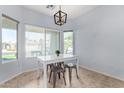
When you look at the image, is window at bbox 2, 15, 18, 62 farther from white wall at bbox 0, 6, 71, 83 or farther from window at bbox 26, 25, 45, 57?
window at bbox 26, 25, 45, 57

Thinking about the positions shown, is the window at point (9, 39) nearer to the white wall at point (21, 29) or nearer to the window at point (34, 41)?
the white wall at point (21, 29)

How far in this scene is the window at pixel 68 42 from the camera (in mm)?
5242

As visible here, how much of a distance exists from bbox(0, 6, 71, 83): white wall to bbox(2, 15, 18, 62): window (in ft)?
0.53

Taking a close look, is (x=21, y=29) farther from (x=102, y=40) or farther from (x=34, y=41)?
(x=102, y=40)

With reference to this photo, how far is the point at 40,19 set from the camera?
13.9 ft

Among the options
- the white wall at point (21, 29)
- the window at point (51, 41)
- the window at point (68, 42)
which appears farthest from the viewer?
the window at point (68, 42)

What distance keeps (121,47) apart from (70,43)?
2725 mm

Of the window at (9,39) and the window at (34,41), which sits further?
the window at (34,41)

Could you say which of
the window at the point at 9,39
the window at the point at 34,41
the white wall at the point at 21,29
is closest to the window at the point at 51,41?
the window at the point at 34,41

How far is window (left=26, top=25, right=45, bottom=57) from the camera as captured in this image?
3.95 metres

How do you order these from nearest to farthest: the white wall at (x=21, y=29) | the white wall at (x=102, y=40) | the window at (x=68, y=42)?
the white wall at (x=21, y=29) → the white wall at (x=102, y=40) → the window at (x=68, y=42)

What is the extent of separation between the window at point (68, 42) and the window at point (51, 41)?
48 cm
